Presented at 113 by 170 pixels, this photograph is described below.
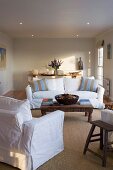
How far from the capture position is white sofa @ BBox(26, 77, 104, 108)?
5.31 meters

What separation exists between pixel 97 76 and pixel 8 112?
8118 mm

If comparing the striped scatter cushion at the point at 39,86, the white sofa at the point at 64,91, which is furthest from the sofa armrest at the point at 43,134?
the striped scatter cushion at the point at 39,86

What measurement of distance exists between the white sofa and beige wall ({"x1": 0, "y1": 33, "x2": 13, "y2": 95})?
3025 mm

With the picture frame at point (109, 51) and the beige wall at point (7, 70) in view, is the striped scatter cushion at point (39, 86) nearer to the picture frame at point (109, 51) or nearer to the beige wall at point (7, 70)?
the beige wall at point (7, 70)

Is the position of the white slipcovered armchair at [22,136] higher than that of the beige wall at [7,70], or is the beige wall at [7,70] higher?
the beige wall at [7,70]

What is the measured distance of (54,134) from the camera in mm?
2949

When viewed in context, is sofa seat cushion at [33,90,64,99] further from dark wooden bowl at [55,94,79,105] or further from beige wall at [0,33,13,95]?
beige wall at [0,33,13,95]

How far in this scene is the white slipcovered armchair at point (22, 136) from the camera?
2.52 m

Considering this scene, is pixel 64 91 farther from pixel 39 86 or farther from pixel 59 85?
pixel 39 86

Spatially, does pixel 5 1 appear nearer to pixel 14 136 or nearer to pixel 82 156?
pixel 14 136

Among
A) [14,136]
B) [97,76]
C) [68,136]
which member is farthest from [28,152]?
[97,76]

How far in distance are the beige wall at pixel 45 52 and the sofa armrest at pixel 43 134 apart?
25.3 feet

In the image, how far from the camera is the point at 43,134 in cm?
271

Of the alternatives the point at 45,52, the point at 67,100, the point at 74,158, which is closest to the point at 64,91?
the point at 67,100
